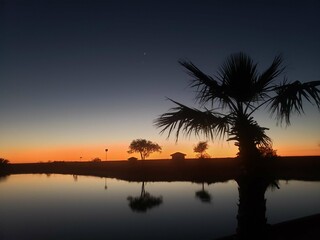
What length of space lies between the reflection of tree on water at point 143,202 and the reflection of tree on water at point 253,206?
16.0 m

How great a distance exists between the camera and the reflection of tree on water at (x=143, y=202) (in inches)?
854

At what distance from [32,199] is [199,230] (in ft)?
66.6

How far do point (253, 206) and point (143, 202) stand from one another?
63.4 feet

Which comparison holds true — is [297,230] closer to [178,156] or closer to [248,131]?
[248,131]

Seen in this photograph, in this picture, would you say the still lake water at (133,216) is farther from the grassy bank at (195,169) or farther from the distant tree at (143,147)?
the distant tree at (143,147)

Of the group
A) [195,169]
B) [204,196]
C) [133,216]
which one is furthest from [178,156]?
[133,216]

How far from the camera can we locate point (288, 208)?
61.8ft

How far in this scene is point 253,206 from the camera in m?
5.58

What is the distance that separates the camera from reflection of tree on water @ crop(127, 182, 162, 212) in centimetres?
2169

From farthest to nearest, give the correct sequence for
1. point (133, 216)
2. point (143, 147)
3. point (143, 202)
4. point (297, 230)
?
point (143, 147) → point (143, 202) → point (133, 216) → point (297, 230)

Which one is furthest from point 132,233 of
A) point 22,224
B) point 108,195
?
point 108,195

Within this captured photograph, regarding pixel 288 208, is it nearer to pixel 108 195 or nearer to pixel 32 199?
pixel 108 195

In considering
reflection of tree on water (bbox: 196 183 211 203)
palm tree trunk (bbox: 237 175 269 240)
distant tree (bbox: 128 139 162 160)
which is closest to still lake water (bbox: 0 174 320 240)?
reflection of tree on water (bbox: 196 183 211 203)

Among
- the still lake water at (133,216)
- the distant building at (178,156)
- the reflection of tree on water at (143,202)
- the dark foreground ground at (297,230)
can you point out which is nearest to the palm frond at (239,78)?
the dark foreground ground at (297,230)
